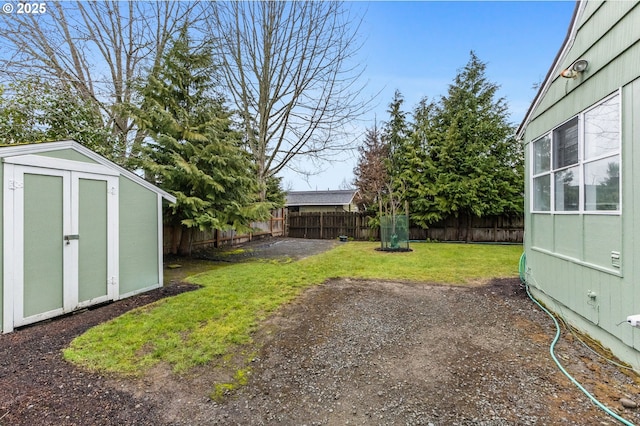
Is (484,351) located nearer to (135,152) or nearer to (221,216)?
(221,216)

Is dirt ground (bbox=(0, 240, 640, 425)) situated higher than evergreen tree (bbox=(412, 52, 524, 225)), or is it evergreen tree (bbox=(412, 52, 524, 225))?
evergreen tree (bbox=(412, 52, 524, 225))

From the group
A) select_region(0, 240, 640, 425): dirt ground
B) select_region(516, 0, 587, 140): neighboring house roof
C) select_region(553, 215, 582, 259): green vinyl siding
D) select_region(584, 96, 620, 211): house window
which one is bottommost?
select_region(0, 240, 640, 425): dirt ground

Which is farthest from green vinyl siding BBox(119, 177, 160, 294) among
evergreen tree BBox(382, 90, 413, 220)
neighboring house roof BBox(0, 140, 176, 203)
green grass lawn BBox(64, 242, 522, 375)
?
evergreen tree BBox(382, 90, 413, 220)

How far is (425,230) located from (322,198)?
12177 mm

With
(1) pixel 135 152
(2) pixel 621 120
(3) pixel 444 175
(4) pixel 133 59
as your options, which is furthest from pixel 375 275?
(4) pixel 133 59

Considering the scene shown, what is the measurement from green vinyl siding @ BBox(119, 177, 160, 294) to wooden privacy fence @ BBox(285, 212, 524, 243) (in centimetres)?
1035

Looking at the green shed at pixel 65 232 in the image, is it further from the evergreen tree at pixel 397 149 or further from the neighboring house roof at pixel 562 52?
the evergreen tree at pixel 397 149

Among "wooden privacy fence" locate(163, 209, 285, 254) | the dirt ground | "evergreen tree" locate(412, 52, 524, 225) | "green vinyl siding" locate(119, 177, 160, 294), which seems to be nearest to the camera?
the dirt ground

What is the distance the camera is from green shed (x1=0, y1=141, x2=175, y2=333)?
11.3 feet

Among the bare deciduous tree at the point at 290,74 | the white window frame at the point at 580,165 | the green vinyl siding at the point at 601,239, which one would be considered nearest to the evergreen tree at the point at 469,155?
the bare deciduous tree at the point at 290,74

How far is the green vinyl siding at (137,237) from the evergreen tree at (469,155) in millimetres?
10670

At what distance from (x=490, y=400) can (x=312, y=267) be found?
5498mm

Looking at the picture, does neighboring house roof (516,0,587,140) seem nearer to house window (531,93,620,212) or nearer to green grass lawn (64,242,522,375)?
house window (531,93,620,212)

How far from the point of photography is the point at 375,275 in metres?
6.57
